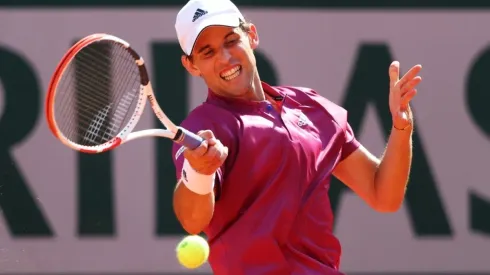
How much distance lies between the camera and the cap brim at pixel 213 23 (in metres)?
3.53

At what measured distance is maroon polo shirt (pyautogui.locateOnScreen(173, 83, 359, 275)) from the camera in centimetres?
346

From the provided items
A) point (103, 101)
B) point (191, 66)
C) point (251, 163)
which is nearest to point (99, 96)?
point (103, 101)

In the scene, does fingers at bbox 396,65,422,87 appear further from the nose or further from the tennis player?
the nose

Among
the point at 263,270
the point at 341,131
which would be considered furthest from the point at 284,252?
the point at 341,131

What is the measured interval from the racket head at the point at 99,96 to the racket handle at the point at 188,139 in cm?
23

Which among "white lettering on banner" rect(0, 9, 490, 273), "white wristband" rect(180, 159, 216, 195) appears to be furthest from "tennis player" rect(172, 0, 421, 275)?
"white lettering on banner" rect(0, 9, 490, 273)

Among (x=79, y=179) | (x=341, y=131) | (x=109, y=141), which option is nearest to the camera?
(x=109, y=141)

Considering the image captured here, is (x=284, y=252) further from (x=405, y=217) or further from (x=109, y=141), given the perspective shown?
(x=405, y=217)

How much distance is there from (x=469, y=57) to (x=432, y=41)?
23cm

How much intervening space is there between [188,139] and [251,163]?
0.31 m

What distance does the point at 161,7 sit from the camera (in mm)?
6230

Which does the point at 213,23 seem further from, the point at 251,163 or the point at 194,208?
the point at 194,208

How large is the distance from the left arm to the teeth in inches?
20.4

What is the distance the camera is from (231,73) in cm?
358
